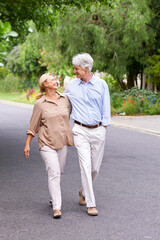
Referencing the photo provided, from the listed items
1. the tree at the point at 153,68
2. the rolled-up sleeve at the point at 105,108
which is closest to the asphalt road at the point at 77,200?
the rolled-up sleeve at the point at 105,108

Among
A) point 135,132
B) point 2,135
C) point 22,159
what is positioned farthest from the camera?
point 135,132

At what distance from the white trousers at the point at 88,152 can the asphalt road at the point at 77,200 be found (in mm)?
310

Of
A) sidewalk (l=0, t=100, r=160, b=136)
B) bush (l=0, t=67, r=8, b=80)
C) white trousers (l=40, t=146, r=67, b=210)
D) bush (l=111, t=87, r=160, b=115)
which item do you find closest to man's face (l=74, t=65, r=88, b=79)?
white trousers (l=40, t=146, r=67, b=210)

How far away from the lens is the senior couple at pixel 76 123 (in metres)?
5.00

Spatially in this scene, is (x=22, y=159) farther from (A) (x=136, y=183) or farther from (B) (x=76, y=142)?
(B) (x=76, y=142)

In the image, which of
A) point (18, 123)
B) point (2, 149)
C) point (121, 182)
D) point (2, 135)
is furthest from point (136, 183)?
point (18, 123)

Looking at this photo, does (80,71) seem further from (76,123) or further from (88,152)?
(88,152)

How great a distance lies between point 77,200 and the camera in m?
5.71

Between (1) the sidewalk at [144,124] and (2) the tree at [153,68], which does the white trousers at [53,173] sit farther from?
(2) the tree at [153,68]

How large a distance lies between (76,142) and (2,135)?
8.35m

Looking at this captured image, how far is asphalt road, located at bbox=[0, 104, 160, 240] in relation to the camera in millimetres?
4469

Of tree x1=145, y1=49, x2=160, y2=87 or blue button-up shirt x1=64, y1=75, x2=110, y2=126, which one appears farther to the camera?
tree x1=145, y1=49, x2=160, y2=87

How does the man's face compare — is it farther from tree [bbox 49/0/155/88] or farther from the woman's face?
tree [bbox 49/0/155/88]

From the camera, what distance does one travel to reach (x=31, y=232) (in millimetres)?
4453
